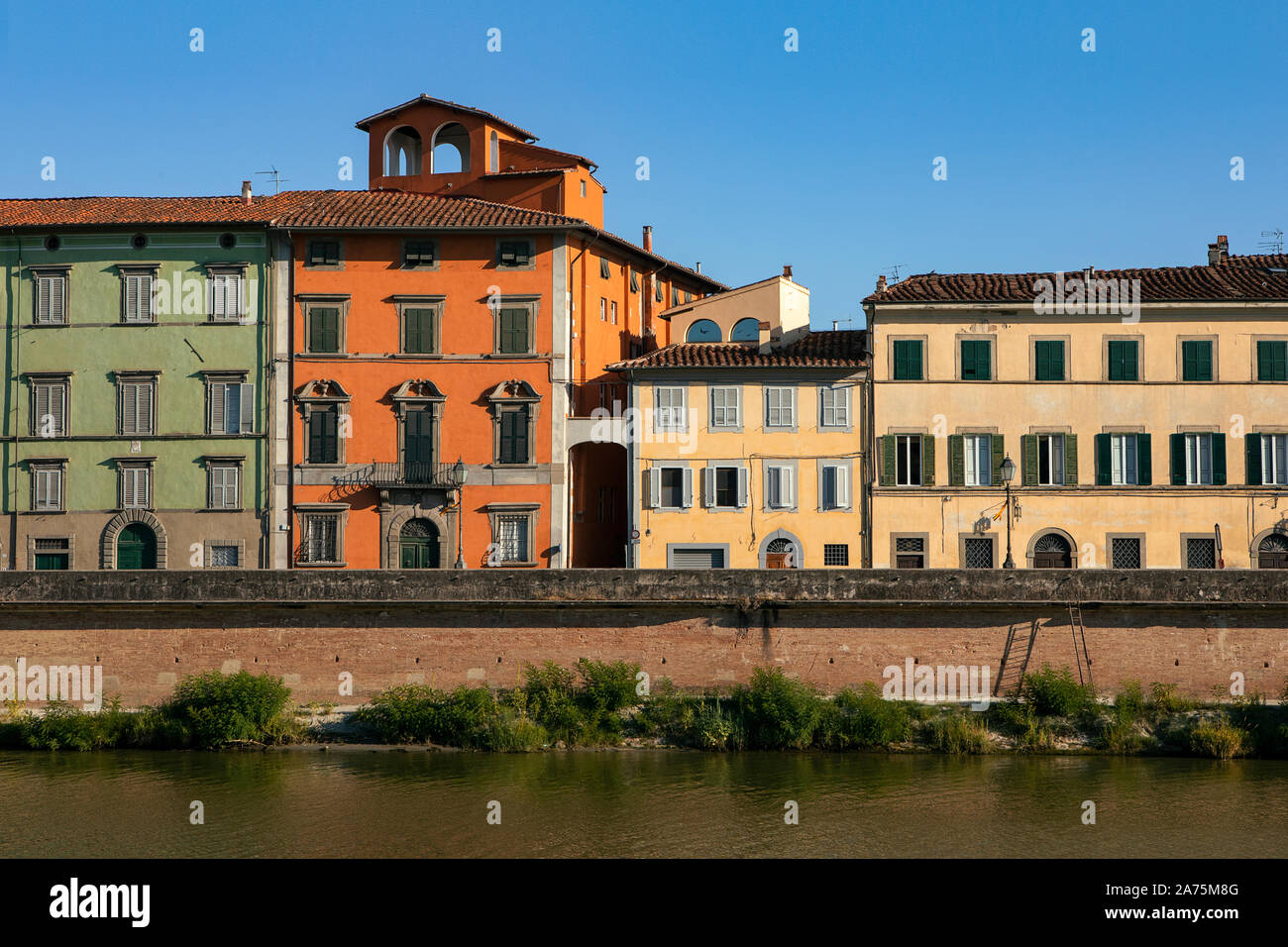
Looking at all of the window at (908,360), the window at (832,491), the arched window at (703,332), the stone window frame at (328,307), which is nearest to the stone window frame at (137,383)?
the stone window frame at (328,307)

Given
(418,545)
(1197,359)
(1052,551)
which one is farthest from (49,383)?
(1197,359)

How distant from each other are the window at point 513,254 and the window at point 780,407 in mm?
6455

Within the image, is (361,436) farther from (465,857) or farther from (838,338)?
(465,857)

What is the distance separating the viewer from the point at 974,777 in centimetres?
2412

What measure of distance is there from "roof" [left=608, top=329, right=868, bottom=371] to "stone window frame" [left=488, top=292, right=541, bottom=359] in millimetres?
2057

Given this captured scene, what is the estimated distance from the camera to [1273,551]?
113 feet

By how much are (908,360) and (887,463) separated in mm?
2414

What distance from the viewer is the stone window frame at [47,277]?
35.9 m

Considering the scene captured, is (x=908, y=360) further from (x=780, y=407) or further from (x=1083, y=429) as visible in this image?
(x=1083, y=429)

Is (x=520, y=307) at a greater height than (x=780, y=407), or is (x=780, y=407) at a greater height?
(x=520, y=307)

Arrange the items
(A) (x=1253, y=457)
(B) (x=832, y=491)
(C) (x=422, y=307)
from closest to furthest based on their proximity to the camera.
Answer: (A) (x=1253, y=457) < (B) (x=832, y=491) < (C) (x=422, y=307)

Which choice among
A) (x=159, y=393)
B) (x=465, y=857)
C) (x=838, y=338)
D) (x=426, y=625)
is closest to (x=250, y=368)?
(x=159, y=393)

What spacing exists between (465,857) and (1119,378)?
21130 millimetres

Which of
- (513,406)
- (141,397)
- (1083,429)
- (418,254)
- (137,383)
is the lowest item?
(1083,429)
